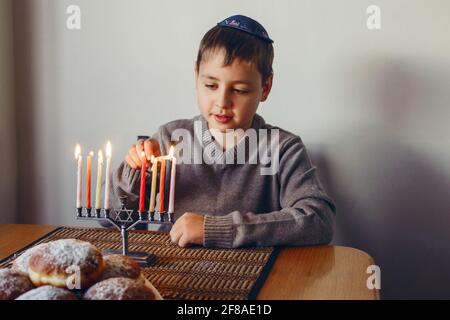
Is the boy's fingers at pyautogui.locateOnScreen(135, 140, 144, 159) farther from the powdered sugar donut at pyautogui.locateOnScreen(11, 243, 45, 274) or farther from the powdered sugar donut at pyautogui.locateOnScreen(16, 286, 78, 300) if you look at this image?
the powdered sugar donut at pyautogui.locateOnScreen(16, 286, 78, 300)

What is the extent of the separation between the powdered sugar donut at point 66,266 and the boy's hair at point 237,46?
24.9 inches

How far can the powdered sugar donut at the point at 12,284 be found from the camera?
2.60ft

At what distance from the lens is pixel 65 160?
6.00 feet

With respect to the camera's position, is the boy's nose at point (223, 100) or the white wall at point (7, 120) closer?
the boy's nose at point (223, 100)

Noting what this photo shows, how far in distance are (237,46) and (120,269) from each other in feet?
2.20

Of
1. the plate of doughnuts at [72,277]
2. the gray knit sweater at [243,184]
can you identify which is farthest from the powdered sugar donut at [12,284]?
the gray knit sweater at [243,184]

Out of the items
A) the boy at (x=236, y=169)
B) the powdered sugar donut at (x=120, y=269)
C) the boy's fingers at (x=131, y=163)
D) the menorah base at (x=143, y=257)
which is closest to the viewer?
the powdered sugar donut at (x=120, y=269)

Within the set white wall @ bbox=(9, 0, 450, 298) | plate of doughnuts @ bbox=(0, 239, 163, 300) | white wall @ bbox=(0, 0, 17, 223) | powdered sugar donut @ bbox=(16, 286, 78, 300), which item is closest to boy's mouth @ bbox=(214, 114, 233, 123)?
white wall @ bbox=(9, 0, 450, 298)

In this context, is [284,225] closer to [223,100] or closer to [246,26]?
[223,100]

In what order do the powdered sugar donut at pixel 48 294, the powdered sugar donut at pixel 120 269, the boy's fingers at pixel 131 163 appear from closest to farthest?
the powdered sugar donut at pixel 48 294, the powdered sugar donut at pixel 120 269, the boy's fingers at pixel 131 163

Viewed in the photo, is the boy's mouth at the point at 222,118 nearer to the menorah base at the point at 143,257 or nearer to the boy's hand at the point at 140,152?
the boy's hand at the point at 140,152

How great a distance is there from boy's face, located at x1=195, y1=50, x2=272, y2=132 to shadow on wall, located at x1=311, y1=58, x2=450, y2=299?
41cm

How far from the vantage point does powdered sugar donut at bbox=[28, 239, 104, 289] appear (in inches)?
32.2
